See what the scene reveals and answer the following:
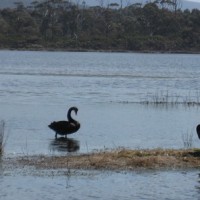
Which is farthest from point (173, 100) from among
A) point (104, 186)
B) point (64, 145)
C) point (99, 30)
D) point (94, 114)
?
point (99, 30)

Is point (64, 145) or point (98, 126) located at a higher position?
point (64, 145)

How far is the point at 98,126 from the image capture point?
25.7 m

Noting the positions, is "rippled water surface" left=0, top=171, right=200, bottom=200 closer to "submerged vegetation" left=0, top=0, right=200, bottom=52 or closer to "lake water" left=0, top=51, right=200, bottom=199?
"lake water" left=0, top=51, right=200, bottom=199

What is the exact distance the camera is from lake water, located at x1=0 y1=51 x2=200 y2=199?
14.4 metres

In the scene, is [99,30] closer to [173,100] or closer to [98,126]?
[173,100]

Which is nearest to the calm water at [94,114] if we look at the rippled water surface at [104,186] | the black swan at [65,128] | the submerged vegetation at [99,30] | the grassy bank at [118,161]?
the black swan at [65,128]

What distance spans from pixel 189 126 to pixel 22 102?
11487 mm

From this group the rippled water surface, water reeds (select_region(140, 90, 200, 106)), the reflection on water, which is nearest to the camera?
the rippled water surface

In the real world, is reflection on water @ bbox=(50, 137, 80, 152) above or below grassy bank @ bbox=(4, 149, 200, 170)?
below

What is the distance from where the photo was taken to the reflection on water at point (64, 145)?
19.9m

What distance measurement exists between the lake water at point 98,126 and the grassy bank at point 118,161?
587 mm

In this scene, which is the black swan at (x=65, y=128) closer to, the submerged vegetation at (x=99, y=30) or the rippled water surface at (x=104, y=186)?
the rippled water surface at (x=104, y=186)

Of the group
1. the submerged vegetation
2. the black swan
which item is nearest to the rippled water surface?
the black swan

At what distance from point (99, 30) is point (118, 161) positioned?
131413 mm
